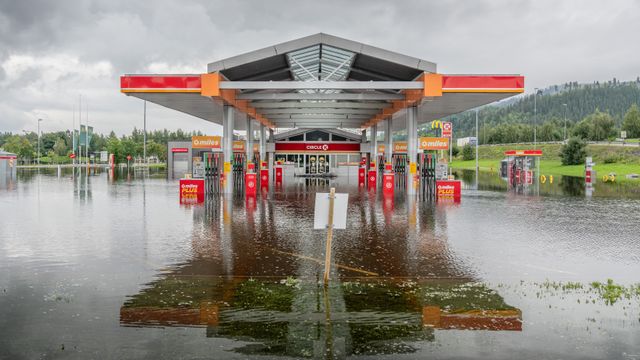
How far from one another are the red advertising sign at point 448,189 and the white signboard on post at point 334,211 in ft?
48.2

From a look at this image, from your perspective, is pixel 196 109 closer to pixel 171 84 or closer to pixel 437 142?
pixel 171 84

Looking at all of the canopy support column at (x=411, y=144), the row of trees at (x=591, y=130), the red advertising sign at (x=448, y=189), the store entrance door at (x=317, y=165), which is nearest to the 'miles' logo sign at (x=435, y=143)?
the canopy support column at (x=411, y=144)

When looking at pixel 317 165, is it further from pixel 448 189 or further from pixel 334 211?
pixel 334 211

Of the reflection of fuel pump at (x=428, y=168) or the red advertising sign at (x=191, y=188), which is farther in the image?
the reflection of fuel pump at (x=428, y=168)

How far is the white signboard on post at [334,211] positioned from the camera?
688cm

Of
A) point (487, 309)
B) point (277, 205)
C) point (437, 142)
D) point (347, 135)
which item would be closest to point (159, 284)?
point (487, 309)

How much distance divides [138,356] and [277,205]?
1397 centimetres

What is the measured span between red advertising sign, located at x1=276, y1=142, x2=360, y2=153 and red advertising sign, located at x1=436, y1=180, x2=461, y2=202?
18.5 meters

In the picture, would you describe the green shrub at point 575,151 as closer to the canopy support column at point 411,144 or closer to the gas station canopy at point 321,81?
the gas station canopy at point 321,81

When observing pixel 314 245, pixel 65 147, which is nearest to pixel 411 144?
pixel 314 245

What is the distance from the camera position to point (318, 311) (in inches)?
217

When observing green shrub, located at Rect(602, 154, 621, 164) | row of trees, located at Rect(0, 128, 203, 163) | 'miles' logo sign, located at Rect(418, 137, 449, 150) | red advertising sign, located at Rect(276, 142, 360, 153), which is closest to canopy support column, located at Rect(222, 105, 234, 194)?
'miles' logo sign, located at Rect(418, 137, 449, 150)

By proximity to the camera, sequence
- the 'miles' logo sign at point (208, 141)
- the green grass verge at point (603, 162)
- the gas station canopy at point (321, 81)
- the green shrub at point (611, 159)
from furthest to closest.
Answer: the green shrub at point (611, 159)
the green grass verge at point (603, 162)
the 'miles' logo sign at point (208, 141)
the gas station canopy at point (321, 81)

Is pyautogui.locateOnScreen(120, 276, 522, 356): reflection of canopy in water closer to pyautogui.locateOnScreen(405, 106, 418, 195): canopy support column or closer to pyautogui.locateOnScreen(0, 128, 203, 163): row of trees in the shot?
pyautogui.locateOnScreen(405, 106, 418, 195): canopy support column
